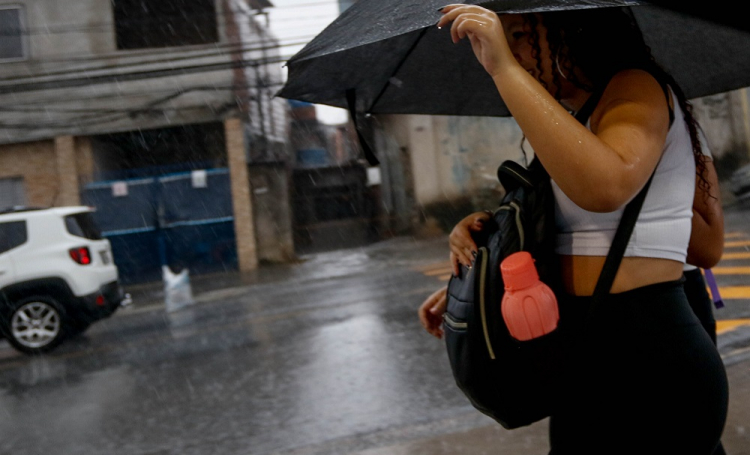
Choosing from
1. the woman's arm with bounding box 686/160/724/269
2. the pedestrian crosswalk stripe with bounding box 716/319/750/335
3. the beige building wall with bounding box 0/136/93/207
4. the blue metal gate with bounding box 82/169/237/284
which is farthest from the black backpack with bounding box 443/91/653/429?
the beige building wall with bounding box 0/136/93/207

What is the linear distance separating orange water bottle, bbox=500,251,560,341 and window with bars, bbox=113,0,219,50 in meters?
17.0

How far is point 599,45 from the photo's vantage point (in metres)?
1.32

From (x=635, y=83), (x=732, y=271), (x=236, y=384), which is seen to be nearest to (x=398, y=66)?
(x=635, y=83)

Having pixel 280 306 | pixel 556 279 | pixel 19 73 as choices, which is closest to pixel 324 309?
pixel 280 306

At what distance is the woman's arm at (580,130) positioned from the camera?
1113mm

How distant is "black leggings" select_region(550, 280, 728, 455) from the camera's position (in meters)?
1.24

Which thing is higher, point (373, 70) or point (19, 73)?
point (19, 73)

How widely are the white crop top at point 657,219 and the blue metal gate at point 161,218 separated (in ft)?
47.1

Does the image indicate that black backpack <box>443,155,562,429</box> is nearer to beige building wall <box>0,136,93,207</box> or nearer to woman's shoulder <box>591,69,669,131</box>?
woman's shoulder <box>591,69,669,131</box>

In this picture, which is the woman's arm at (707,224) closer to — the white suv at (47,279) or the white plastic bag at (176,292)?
the white suv at (47,279)

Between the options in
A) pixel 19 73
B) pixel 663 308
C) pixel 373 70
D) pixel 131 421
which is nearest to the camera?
pixel 663 308

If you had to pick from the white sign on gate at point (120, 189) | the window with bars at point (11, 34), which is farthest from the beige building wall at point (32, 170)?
the window with bars at point (11, 34)

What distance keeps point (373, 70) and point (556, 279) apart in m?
1.02

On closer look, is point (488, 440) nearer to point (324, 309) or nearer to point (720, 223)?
point (720, 223)
